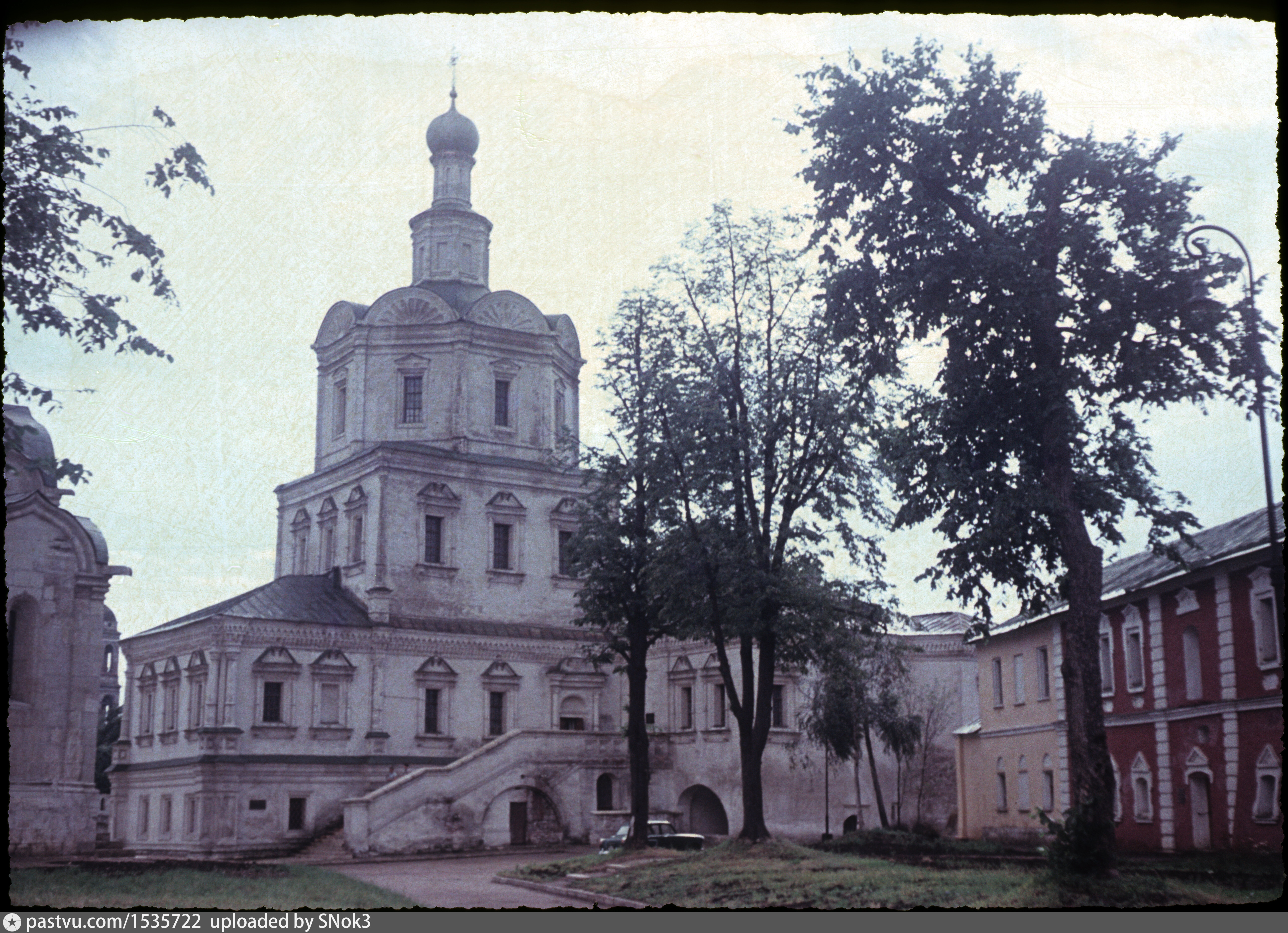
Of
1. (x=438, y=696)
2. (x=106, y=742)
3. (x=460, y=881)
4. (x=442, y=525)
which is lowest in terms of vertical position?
(x=460, y=881)

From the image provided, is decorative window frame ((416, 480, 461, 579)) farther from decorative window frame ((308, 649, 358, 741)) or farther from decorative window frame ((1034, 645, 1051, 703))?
decorative window frame ((1034, 645, 1051, 703))

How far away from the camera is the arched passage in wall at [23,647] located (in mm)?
24000

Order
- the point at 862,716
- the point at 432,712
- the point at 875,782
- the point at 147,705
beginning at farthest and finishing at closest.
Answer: the point at 432,712
the point at 147,705
the point at 875,782
the point at 862,716

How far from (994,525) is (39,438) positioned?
15.6m

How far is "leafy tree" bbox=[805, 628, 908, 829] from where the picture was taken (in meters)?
36.6

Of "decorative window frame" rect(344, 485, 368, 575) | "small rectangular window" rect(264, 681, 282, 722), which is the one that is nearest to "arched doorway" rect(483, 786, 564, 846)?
"small rectangular window" rect(264, 681, 282, 722)

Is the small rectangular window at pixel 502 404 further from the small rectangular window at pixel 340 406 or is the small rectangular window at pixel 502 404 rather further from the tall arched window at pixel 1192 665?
the tall arched window at pixel 1192 665

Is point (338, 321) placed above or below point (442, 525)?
above

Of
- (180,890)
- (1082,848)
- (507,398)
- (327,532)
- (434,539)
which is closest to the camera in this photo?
(1082,848)

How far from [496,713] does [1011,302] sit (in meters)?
26.0

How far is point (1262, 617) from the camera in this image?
68.1ft

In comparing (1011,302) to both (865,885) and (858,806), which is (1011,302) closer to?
(865,885)

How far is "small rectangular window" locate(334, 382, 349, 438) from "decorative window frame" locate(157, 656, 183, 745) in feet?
28.3

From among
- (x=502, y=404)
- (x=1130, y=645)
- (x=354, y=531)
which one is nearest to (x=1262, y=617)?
(x=1130, y=645)
